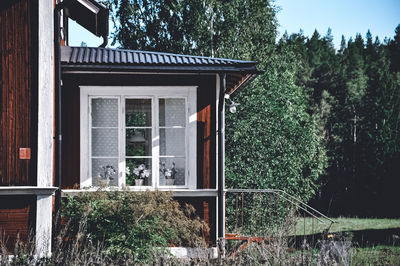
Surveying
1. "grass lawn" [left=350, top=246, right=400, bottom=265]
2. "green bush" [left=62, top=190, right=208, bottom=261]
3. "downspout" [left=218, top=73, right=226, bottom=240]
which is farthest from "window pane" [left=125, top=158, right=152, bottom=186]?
"grass lawn" [left=350, top=246, right=400, bottom=265]

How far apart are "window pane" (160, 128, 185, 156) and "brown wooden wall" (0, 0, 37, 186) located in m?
2.11

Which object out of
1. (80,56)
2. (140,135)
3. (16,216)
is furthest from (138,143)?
(16,216)

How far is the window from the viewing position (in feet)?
26.7

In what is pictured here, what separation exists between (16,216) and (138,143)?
221 cm

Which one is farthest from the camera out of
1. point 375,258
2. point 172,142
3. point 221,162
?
point 172,142

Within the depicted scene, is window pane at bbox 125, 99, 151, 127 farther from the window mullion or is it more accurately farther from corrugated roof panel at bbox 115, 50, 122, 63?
corrugated roof panel at bbox 115, 50, 122, 63

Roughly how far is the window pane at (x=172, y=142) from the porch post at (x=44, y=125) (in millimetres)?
1848

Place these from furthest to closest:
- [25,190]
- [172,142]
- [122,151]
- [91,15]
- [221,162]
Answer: [91,15] → [172,142] → [122,151] → [221,162] → [25,190]

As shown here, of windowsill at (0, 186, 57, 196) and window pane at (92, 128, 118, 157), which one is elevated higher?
window pane at (92, 128, 118, 157)

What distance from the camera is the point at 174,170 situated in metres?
8.20

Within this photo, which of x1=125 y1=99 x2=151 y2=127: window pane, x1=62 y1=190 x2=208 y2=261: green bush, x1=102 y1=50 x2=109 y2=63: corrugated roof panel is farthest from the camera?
x1=125 y1=99 x2=151 y2=127: window pane

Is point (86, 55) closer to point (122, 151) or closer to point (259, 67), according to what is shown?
point (122, 151)

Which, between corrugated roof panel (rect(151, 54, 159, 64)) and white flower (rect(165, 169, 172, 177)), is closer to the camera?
corrugated roof panel (rect(151, 54, 159, 64))

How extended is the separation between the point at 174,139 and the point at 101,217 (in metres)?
1.84
